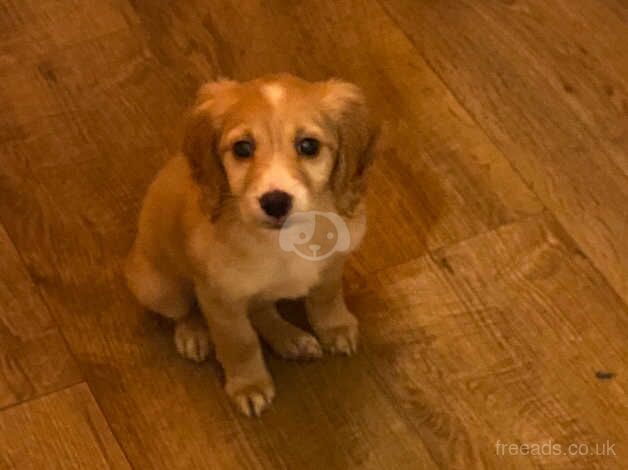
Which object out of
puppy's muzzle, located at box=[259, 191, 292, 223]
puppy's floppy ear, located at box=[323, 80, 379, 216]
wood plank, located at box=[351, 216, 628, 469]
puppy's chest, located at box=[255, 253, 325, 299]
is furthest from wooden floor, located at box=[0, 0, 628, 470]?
puppy's muzzle, located at box=[259, 191, 292, 223]

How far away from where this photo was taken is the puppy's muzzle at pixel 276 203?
1.42 meters

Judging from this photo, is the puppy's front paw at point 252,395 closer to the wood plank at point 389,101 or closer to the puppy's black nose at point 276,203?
the wood plank at point 389,101

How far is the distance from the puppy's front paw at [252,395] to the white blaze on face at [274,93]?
0.60 m

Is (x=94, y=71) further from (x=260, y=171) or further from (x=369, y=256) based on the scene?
(x=260, y=171)

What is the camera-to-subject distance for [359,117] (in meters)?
1.55

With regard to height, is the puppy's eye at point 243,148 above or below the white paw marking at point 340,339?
above

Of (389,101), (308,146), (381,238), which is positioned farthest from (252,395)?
(389,101)

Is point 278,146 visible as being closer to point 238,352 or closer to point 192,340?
point 238,352

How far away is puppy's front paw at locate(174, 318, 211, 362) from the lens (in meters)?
1.91

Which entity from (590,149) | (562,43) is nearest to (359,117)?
(590,149)

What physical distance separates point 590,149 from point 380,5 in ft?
2.09

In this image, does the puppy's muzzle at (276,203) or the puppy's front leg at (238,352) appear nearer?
the puppy's muzzle at (276,203)

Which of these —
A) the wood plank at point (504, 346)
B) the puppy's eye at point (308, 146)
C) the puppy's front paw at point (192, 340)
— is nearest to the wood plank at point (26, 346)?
the puppy's front paw at point (192, 340)

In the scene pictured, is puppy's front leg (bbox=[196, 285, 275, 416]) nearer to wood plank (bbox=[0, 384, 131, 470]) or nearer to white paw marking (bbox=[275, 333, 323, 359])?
white paw marking (bbox=[275, 333, 323, 359])
